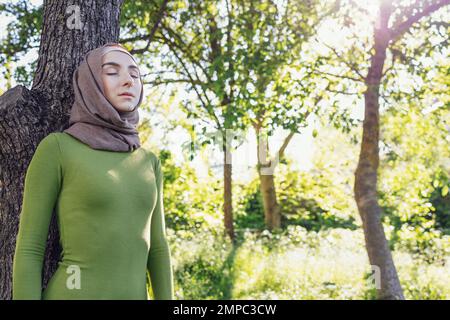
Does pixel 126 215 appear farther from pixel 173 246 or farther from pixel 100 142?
pixel 173 246

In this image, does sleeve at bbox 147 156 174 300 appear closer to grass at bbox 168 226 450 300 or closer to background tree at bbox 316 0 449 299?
background tree at bbox 316 0 449 299

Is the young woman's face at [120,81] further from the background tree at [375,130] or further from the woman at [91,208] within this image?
the background tree at [375,130]

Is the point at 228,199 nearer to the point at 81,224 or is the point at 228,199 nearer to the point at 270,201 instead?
the point at 270,201

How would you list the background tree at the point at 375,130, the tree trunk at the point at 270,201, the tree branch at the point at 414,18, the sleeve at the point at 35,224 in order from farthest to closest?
the tree trunk at the point at 270,201 < the background tree at the point at 375,130 < the tree branch at the point at 414,18 < the sleeve at the point at 35,224

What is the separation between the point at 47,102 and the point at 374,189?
579 cm

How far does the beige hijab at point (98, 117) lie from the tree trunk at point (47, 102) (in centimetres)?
31

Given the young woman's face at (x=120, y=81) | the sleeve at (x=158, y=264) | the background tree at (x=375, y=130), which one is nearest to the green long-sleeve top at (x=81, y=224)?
the sleeve at (x=158, y=264)

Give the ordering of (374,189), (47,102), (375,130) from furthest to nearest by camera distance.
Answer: (375,130) → (374,189) → (47,102)

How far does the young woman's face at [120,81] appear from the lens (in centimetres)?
237

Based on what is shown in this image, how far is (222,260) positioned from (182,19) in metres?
4.46

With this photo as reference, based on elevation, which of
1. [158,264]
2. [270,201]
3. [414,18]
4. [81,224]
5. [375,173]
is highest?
[414,18]

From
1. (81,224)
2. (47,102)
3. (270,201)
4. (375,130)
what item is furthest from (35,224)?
(270,201)

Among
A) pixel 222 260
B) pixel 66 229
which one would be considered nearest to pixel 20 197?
pixel 66 229

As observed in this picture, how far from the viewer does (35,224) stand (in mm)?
2133
